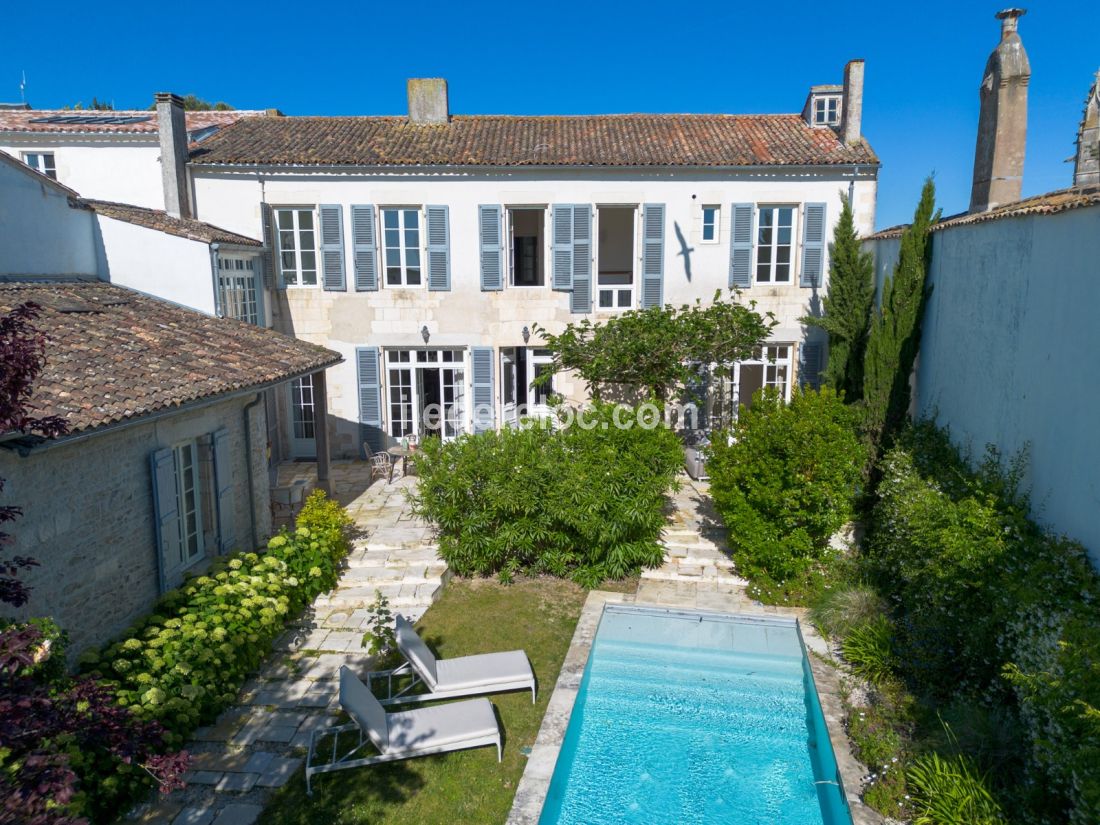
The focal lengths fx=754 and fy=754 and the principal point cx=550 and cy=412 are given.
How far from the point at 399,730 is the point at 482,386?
1004cm

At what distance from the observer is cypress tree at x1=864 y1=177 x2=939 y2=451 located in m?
11.5

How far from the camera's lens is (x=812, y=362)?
16.0 meters

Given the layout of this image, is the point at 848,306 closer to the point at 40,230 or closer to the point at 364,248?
the point at 364,248

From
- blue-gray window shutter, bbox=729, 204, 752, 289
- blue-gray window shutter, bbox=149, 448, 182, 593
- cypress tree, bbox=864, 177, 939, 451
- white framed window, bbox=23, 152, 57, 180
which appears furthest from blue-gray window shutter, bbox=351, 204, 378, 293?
cypress tree, bbox=864, 177, 939, 451

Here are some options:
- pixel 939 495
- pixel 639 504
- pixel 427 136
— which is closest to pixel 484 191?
pixel 427 136

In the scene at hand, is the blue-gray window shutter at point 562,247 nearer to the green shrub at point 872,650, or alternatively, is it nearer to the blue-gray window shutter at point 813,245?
the blue-gray window shutter at point 813,245

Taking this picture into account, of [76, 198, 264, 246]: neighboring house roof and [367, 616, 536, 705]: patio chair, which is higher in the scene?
[76, 198, 264, 246]: neighboring house roof

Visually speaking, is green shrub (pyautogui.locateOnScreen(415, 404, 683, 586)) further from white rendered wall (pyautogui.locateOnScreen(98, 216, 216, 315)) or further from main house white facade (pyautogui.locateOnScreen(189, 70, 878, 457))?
main house white facade (pyautogui.locateOnScreen(189, 70, 878, 457))

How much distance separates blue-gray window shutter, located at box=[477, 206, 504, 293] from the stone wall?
26.2 feet

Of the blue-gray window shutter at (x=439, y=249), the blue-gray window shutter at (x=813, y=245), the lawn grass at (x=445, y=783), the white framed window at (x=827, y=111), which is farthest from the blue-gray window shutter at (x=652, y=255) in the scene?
the lawn grass at (x=445, y=783)

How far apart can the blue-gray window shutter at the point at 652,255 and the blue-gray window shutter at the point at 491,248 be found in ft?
9.78

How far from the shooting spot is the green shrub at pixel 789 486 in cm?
994

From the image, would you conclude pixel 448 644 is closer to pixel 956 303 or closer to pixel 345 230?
pixel 956 303

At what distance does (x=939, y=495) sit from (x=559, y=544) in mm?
4841
